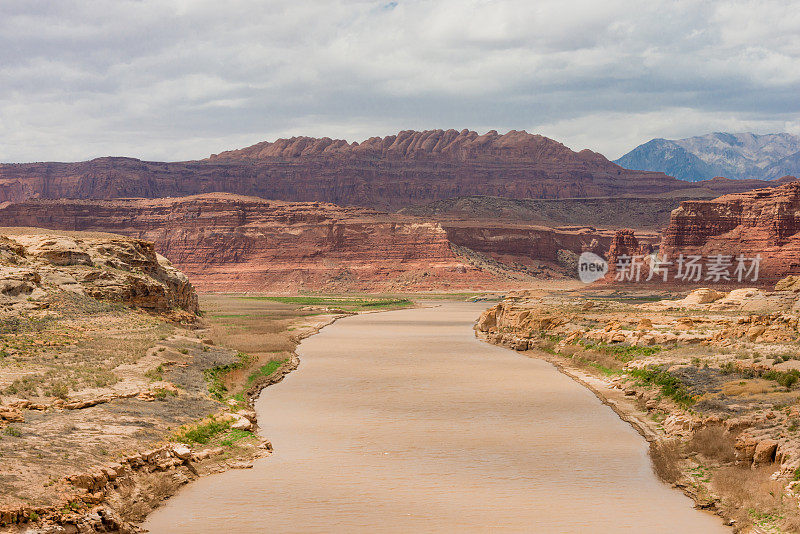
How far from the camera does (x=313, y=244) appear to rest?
178 meters

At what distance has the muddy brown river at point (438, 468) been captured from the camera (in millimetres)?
16500

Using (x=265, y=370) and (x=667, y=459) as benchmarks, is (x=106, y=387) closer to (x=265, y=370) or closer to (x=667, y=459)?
(x=265, y=370)

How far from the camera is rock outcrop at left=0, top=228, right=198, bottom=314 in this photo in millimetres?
39656

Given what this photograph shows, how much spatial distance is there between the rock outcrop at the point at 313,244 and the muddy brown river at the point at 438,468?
126m

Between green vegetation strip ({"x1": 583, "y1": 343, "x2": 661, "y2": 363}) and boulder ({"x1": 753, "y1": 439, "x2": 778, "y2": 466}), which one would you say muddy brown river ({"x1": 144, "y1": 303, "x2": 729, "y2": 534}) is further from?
green vegetation strip ({"x1": 583, "y1": 343, "x2": 661, "y2": 363})

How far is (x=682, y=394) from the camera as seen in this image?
27.5 m

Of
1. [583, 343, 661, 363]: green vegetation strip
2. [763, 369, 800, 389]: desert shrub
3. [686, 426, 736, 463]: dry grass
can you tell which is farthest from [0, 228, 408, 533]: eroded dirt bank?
[583, 343, 661, 363]: green vegetation strip

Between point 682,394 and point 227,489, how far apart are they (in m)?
16.4

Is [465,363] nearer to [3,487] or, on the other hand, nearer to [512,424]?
[512,424]

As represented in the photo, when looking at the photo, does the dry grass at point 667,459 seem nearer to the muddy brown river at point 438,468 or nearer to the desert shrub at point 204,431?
the muddy brown river at point 438,468

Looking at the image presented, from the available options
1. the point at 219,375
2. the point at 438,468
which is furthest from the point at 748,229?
the point at 438,468

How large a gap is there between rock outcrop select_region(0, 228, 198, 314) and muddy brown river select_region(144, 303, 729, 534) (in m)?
14.2

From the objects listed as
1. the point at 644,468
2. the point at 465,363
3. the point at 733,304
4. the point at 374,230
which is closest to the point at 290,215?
the point at 374,230

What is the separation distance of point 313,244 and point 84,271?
13045 centimetres
